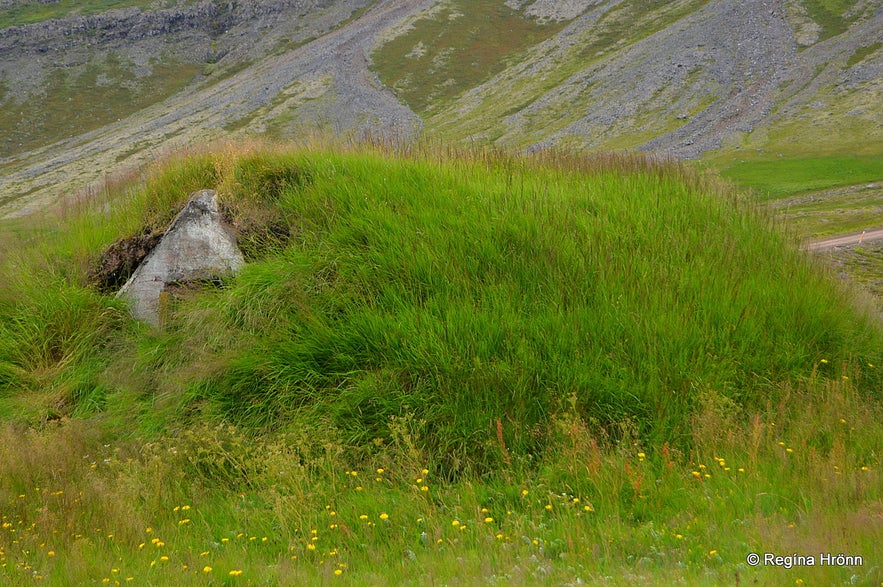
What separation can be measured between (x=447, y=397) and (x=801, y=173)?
29.6 m

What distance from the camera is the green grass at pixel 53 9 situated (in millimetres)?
117625

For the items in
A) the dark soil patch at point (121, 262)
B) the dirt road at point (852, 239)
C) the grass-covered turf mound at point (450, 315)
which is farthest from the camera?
the dirt road at point (852, 239)

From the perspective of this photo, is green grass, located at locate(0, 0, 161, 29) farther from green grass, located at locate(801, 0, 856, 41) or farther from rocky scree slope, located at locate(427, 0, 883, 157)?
green grass, located at locate(801, 0, 856, 41)

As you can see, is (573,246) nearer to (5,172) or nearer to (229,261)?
(229,261)

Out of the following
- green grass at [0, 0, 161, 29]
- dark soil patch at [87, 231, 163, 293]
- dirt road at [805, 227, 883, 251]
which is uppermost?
green grass at [0, 0, 161, 29]

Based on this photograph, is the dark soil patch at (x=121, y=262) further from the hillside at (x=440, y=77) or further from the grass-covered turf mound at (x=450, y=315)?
the hillside at (x=440, y=77)

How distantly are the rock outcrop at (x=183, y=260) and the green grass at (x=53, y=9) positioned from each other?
5358 inches

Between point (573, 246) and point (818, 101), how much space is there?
44.7 meters

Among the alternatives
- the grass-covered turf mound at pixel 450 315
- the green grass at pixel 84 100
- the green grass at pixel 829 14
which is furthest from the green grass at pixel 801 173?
the green grass at pixel 84 100

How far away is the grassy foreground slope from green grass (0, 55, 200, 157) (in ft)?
306

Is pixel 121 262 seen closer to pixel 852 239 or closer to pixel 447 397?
pixel 447 397

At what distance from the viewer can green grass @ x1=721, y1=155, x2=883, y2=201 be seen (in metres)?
25.5

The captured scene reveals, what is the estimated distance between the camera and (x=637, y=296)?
5.36 metres

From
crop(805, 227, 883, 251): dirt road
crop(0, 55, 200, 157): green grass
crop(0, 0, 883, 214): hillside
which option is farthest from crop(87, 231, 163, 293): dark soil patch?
crop(0, 55, 200, 157): green grass
